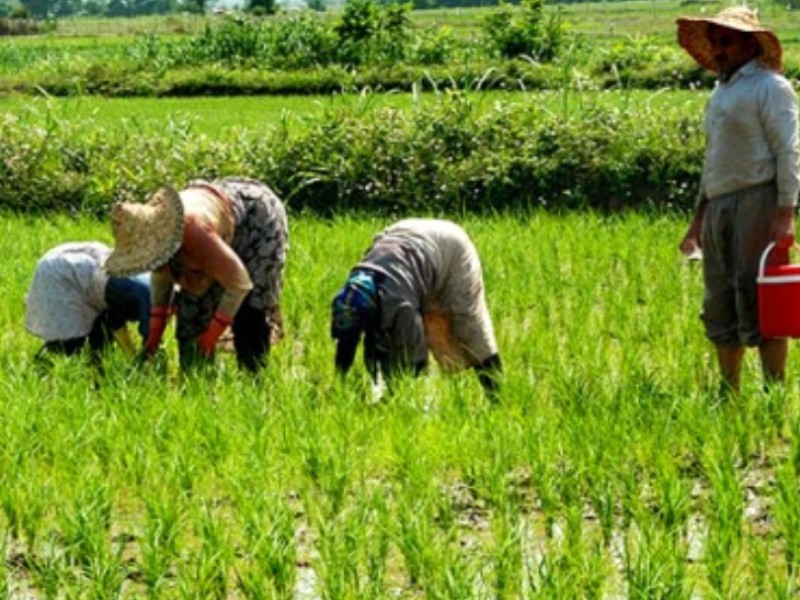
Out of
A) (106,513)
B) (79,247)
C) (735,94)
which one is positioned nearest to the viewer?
(106,513)

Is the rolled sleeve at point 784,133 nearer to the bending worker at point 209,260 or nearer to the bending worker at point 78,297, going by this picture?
the bending worker at point 209,260

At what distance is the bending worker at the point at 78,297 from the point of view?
16.7 ft

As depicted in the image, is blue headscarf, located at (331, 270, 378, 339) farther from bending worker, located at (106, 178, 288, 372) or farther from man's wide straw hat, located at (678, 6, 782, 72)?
man's wide straw hat, located at (678, 6, 782, 72)

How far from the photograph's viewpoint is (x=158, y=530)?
3.49 metres

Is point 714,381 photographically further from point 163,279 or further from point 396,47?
point 396,47

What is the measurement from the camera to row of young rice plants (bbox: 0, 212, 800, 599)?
334 centimetres

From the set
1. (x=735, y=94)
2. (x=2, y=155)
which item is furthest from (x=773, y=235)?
(x=2, y=155)

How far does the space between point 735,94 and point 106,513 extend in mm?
2343

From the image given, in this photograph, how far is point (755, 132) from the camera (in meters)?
4.57

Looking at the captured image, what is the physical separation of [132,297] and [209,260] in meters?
0.62

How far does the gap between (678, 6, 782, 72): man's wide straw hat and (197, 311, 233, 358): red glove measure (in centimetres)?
178

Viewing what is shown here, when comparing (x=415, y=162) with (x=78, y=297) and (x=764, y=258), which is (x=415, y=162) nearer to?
(x=78, y=297)

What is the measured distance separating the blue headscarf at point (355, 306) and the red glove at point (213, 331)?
0.48 metres

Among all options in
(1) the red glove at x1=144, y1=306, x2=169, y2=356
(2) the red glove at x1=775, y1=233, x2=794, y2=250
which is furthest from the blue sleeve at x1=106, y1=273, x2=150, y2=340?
(2) the red glove at x1=775, y1=233, x2=794, y2=250
